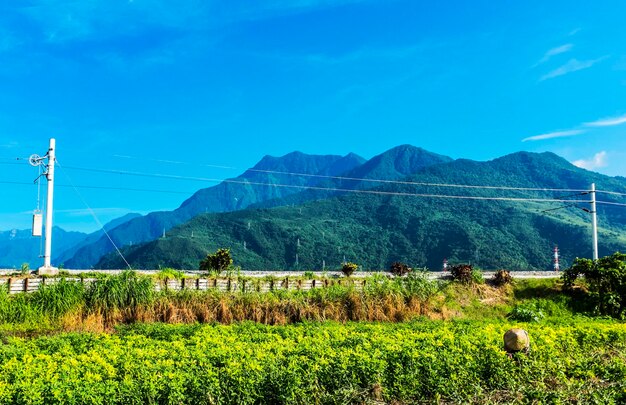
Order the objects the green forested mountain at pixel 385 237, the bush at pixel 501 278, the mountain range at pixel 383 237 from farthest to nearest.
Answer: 1. the green forested mountain at pixel 385 237
2. the mountain range at pixel 383 237
3. the bush at pixel 501 278

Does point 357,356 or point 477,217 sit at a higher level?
A: point 477,217

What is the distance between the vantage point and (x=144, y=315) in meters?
15.7

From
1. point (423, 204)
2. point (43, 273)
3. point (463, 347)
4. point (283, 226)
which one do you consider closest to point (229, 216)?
point (283, 226)

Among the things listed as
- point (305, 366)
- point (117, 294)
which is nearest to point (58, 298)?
point (117, 294)

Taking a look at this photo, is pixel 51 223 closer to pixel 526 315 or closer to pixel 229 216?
pixel 526 315

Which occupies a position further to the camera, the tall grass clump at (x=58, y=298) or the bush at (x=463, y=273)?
the bush at (x=463, y=273)

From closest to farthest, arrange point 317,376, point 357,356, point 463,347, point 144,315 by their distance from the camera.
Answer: point 317,376, point 357,356, point 463,347, point 144,315

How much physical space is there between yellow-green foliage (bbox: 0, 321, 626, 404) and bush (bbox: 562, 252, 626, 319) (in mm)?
10355

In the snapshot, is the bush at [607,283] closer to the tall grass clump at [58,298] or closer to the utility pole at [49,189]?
the tall grass clump at [58,298]

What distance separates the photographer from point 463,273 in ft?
73.2

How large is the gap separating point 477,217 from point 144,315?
135962mm

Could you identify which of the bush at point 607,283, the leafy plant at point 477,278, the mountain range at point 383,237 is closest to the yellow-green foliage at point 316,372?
the bush at point 607,283

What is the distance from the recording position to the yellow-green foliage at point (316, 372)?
23.7ft

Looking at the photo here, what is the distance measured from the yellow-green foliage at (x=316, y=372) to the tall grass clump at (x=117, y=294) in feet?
16.2
